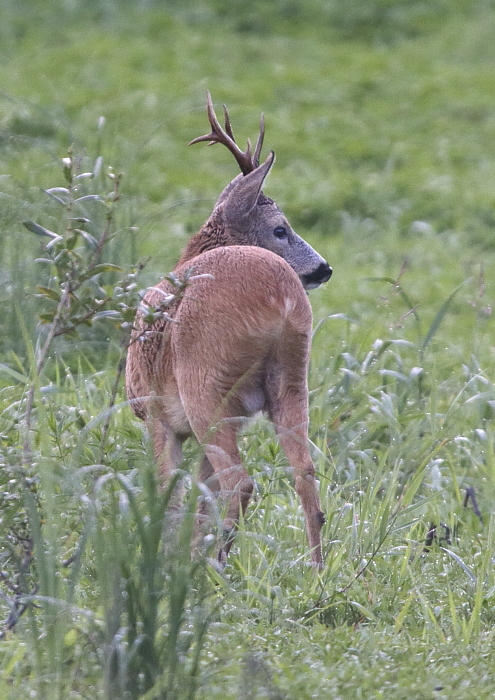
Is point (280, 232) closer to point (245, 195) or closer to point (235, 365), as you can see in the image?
point (245, 195)

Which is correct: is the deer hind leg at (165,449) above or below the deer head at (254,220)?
below

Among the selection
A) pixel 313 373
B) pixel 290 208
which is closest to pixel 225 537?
pixel 313 373

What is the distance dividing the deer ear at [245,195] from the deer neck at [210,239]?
0.19 ft

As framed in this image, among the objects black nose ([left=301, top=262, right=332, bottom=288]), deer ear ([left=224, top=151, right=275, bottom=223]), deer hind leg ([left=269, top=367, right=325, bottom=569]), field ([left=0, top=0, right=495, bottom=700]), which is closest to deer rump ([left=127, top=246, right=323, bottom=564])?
deer hind leg ([left=269, top=367, right=325, bottom=569])

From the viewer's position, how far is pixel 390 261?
8.97 metres

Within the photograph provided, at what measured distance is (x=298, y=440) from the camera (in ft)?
12.5

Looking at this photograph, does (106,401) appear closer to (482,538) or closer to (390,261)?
(482,538)

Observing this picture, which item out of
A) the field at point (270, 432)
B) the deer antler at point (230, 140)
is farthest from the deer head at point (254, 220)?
the field at point (270, 432)

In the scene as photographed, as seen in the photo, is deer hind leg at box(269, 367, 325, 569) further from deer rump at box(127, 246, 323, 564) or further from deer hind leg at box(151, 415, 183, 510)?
deer hind leg at box(151, 415, 183, 510)

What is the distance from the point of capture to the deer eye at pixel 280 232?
4605mm

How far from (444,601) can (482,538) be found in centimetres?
69

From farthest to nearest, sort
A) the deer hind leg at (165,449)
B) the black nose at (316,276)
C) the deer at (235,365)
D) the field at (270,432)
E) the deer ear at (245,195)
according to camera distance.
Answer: the black nose at (316,276)
the deer ear at (245,195)
the deer hind leg at (165,449)
the deer at (235,365)
the field at (270,432)

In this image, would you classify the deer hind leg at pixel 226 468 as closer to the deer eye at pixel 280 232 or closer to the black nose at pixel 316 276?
the black nose at pixel 316 276

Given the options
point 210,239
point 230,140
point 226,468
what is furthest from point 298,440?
point 230,140
